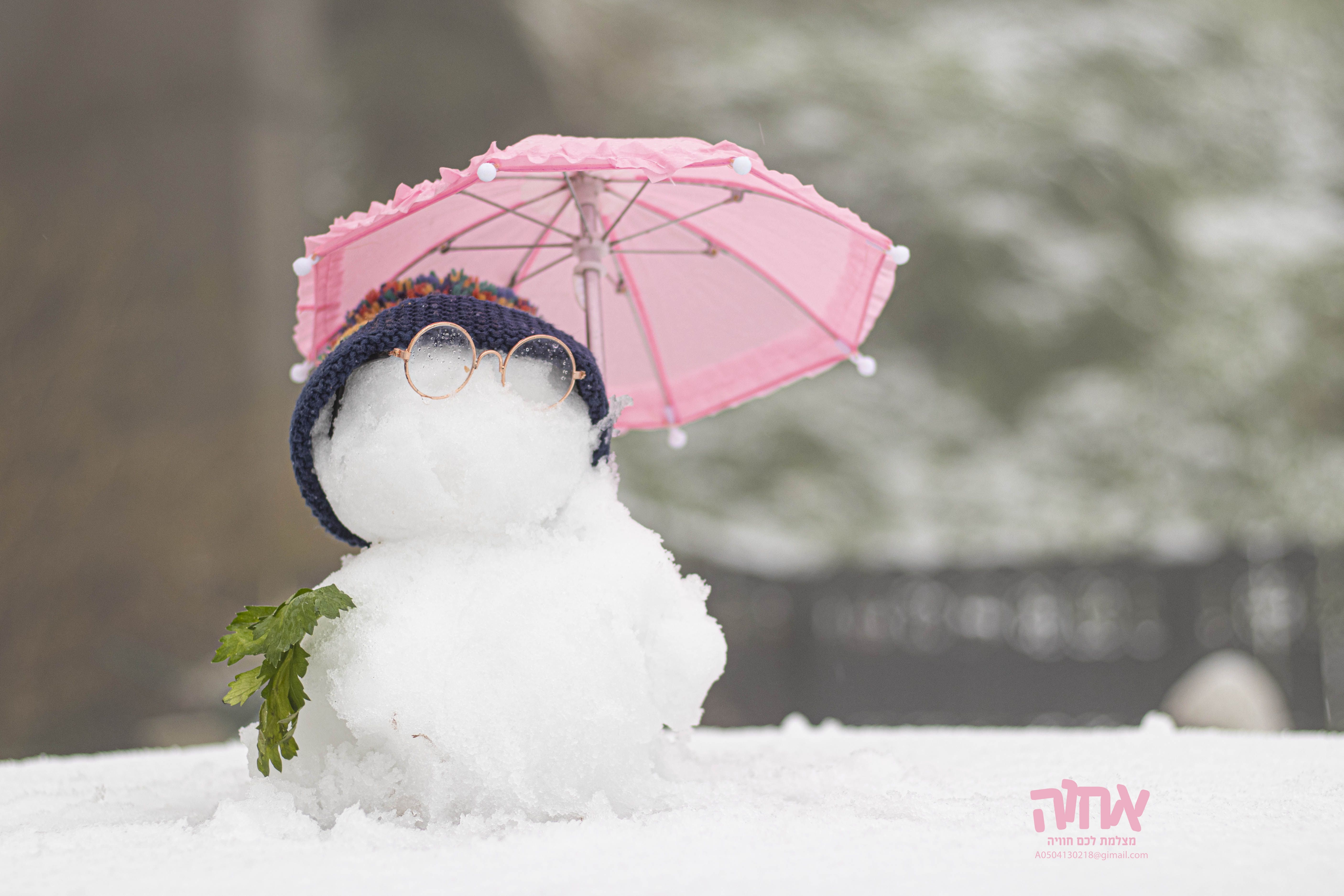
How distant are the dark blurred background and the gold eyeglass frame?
2.82 m

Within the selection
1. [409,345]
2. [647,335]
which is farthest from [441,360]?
[647,335]

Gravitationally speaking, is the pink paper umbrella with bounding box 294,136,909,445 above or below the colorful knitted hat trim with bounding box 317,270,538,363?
above

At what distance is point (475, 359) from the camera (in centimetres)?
119

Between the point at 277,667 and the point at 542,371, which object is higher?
the point at 542,371

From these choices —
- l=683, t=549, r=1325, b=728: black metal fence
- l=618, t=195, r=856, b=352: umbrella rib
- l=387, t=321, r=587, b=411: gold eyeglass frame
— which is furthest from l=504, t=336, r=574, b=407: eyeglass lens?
l=683, t=549, r=1325, b=728: black metal fence

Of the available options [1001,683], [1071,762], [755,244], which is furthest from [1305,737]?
[1001,683]

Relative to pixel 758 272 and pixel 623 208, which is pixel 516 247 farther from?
pixel 758 272

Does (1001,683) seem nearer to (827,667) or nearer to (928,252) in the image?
(827,667)

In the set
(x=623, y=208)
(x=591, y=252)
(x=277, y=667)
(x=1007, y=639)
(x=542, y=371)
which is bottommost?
(x=1007, y=639)

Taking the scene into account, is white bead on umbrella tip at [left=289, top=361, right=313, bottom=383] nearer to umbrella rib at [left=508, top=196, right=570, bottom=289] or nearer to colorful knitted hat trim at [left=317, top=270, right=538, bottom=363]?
colorful knitted hat trim at [left=317, top=270, right=538, bottom=363]

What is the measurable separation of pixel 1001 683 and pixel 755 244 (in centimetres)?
310

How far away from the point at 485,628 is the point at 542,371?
32cm

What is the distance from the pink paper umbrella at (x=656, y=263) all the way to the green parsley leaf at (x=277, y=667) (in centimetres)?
48

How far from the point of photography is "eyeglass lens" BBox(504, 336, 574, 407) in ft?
4.03
